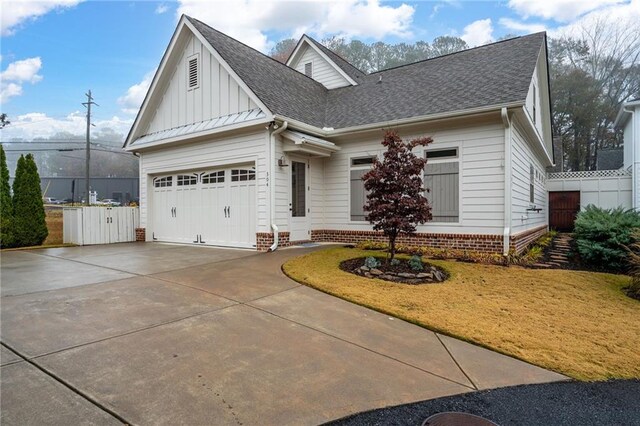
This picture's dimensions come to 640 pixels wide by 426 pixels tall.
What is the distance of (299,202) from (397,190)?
4033 millimetres

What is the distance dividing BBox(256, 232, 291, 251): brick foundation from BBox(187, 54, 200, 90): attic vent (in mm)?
5304

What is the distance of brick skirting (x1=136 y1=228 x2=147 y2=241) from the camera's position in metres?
12.4

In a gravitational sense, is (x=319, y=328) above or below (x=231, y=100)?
below

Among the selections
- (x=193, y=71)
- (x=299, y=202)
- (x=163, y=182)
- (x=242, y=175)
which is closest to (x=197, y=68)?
(x=193, y=71)

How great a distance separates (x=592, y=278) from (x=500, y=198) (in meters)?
2.47

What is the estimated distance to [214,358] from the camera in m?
3.08

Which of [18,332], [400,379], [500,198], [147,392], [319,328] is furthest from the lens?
[500,198]

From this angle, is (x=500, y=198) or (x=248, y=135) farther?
(x=248, y=135)

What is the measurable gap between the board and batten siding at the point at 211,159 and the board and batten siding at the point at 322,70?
232 inches

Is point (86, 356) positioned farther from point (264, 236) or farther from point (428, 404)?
point (264, 236)

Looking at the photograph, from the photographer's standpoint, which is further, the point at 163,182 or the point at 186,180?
the point at 163,182

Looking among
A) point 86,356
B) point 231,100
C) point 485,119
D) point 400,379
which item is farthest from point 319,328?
point 231,100

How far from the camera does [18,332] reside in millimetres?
3549

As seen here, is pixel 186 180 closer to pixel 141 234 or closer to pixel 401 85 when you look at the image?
pixel 141 234
